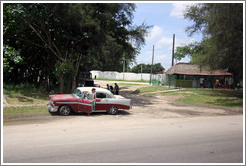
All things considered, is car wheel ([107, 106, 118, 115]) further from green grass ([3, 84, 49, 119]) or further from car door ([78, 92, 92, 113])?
green grass ([3, 84, 49, 119])

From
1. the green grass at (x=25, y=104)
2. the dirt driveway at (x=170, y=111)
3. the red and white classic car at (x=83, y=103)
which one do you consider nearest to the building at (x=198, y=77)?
the dirt driveway at (x=170, y=111)

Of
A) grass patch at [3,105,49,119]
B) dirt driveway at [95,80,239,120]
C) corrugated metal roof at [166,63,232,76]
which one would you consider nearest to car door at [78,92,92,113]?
grass patch at [3,105,49,119]

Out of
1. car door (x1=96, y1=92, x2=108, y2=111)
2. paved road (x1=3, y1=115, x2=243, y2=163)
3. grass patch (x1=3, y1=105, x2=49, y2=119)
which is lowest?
paved road (x1=3, y1=115, x2=243, y2=163)

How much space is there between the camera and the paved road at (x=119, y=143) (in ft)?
18.7

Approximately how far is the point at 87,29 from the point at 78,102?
7999 mm

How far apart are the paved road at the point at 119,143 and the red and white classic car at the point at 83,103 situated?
1.72 metres

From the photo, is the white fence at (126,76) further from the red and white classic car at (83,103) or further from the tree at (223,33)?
the red and white classic car at (83,103)

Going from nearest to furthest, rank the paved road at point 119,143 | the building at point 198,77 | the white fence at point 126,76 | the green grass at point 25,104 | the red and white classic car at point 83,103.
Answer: the paved road at point 119,143
the red and white classic car at point 83,103
the green grass at point 25,104
the building at point 198,77
the white fence at point 126,76

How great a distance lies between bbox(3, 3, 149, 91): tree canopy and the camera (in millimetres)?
15734

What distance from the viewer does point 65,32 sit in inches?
711

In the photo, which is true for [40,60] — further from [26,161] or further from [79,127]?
[26,161]

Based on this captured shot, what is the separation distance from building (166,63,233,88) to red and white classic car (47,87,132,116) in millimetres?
19197

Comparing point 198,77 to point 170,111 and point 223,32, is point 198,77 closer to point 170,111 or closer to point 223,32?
point 223,32

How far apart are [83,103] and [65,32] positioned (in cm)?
855
